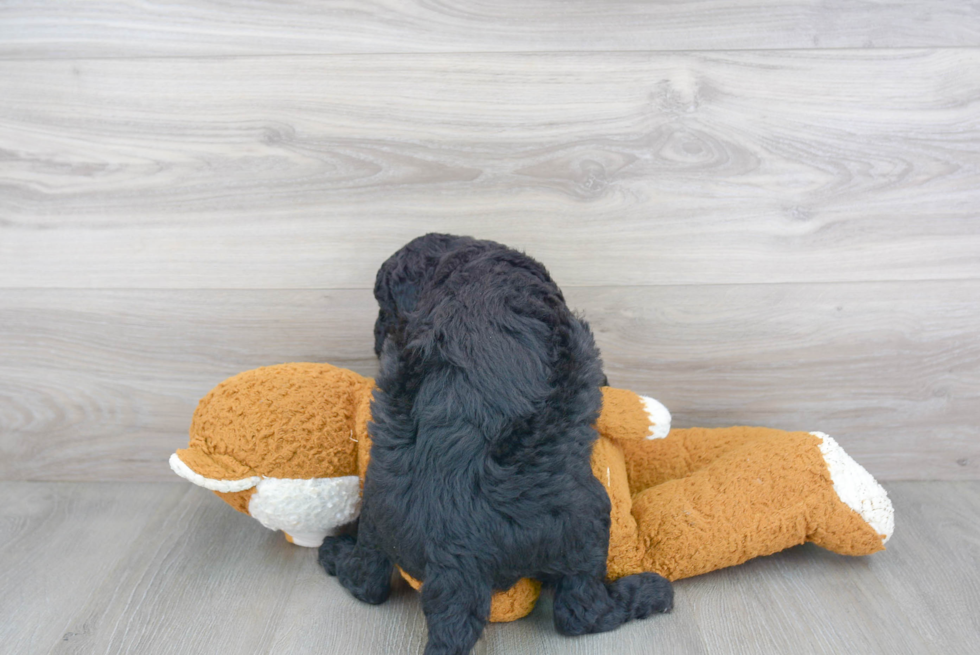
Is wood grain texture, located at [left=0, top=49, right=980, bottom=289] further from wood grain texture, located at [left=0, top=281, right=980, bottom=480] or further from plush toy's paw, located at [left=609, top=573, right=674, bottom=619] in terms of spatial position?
plush toy's paw, located at [left=609, top=573, right=674, bottom=619]

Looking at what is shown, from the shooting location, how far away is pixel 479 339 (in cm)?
69

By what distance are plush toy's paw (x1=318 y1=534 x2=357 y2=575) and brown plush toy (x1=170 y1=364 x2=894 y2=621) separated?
0.09ft

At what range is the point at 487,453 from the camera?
677mm

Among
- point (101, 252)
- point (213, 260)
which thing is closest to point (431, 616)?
point (213, 260)

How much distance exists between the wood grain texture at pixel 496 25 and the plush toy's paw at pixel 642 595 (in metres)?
0.67

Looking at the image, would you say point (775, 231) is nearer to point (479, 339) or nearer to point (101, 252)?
point (479, 339)

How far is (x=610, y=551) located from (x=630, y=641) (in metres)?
0.09

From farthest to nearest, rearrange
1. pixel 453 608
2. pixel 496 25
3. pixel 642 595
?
1. pixel 496 25
2. pixel 642 595
3. pixel 453 608

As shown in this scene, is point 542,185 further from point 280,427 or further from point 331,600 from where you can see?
point 331,600

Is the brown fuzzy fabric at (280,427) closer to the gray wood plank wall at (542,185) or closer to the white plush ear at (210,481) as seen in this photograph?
the white plush ear at (210,481)

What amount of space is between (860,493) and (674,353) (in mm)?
304

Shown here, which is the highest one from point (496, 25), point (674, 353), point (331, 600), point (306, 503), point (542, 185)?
point (496, 25)

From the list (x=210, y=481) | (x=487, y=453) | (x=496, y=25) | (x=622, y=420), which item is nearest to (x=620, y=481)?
(x=622, y=420)

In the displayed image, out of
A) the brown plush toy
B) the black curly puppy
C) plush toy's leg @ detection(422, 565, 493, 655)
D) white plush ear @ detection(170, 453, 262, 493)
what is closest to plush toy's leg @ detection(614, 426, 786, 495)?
the brown plush toy
